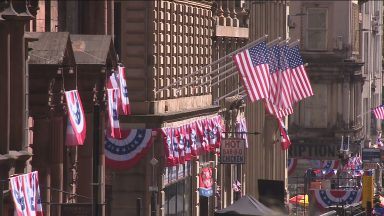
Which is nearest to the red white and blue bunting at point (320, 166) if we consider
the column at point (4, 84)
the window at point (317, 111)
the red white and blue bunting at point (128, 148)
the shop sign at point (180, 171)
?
the window at point (317, 111)

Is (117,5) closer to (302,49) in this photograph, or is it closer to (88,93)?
(88,93)

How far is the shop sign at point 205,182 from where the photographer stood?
55175 mm

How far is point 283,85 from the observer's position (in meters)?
49.5

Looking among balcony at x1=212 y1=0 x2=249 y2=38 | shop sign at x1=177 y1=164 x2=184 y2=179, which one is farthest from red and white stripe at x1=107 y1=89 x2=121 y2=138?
balcony at x1=212 y1=0 x2=249 y2=38

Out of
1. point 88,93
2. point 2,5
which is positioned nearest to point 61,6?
point 88,93

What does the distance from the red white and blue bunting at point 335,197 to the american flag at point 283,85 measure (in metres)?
3.26

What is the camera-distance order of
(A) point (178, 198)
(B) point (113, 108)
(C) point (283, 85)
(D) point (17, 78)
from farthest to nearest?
(A) point (178, 198) < (C) point (283, 85) < (B) point (113, 108) < (D) point (17, 78)

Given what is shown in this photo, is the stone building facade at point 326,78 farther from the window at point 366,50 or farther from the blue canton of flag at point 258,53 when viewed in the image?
the blue canton of flag at point 258,53

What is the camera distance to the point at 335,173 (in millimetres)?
78000

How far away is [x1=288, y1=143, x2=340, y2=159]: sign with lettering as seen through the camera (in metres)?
89.8

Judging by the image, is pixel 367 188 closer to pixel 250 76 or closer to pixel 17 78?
pixel 17 78

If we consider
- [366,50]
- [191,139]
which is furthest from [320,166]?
[191,139]

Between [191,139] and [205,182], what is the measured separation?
4.80 metres

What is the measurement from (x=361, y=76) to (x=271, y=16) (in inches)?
890
